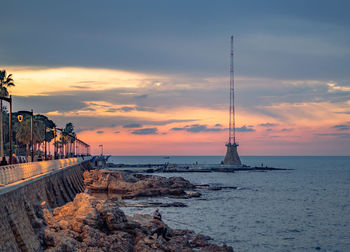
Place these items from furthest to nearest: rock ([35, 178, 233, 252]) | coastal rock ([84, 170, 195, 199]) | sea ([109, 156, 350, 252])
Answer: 1. coastal rock ([84, 170, 195, 199])
2. sea ([109, 156, 350, 252])
3. rock ([35, 178, 233, 252])

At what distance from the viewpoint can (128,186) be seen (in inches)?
2911

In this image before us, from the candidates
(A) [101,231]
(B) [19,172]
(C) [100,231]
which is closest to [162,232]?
(A) [101,231]

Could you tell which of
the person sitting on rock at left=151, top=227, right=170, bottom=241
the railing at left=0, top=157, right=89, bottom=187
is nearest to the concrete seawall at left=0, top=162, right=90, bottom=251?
the railing at left=0, top=157, right=89, bottom=187

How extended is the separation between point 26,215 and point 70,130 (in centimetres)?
16396

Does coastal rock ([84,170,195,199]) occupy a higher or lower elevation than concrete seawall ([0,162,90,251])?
lower

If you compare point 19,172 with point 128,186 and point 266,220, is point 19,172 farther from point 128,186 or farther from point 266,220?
point 128,186

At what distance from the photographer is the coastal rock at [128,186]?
68438mm

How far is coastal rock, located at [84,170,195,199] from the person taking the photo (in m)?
68.4

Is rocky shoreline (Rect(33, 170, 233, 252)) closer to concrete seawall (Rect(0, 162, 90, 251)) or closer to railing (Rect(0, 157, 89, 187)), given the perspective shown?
concrete seawall (Rect(0, 162, 90, 251))

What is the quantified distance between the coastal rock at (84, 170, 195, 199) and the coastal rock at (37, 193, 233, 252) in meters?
34.7

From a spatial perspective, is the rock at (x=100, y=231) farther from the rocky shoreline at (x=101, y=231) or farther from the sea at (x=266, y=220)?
the sea at (x=266, y=220)

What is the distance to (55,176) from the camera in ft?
132

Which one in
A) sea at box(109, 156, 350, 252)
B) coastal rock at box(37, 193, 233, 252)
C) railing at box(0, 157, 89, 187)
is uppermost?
railing at box(0, 157, 89, 187)

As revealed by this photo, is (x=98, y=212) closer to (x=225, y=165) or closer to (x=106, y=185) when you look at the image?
(x=106, y=185)
